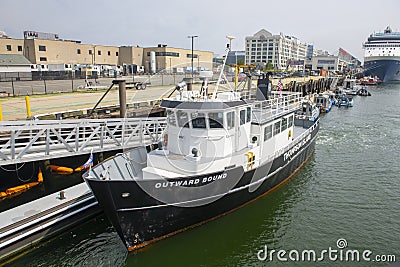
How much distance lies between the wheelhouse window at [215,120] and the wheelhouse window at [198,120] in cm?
22

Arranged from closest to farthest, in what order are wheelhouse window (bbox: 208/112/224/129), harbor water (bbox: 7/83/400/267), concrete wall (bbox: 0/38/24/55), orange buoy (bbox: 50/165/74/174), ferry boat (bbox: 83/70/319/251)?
1. ferry boat (bbox: 83/70/319/251)
2. harbor water (bbox: 7/83/400/267)
3. wheelhouse window (bbox: 208/112/224/129)
4. orange buoy (bbox: 50/165/74/174)
5. concrete wall (bbox: 0/38/24/55)

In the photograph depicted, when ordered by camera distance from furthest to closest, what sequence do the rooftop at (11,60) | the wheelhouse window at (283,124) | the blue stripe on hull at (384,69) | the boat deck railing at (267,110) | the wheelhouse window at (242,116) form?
the blue stripe on hull at (384,69) < the rooftop at (11,60) < the wheelhouse window at (283,124) < the boat deck railing at (267,110) < the wheelhouse window at (242,116)

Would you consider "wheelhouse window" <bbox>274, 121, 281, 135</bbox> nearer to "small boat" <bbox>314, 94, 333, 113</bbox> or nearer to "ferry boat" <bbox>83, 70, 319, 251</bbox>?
"ferry boat" <bbox>83, 70, 319, 251</bbox>

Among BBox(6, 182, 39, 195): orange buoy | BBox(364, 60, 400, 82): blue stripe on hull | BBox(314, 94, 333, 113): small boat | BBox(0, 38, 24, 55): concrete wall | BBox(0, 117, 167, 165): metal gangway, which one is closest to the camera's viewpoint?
BBox(0, 117, 167, 165): metal gangway

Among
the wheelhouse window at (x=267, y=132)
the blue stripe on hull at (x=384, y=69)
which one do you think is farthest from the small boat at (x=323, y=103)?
the blue stripe on hull at (x=384, y=69)

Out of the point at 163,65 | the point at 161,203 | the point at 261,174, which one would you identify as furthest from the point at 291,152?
the point at 163,65

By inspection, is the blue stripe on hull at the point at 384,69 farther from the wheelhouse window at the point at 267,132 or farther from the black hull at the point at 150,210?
the black hull at the point at 150,210

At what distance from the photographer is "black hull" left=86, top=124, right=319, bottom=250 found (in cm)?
917

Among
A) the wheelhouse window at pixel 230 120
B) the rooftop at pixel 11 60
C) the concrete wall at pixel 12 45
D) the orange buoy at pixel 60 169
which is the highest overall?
the concrete wall at pixel 12 45

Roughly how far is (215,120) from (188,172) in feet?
7.03

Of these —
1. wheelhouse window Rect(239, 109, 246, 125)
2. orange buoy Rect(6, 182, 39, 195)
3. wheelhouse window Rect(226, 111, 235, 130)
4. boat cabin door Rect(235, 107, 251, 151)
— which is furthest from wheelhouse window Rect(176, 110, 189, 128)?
orange buoy Rect(6, 182, 39, 195)

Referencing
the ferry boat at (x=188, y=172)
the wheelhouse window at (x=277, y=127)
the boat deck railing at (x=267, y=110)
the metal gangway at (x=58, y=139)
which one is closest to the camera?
the ferry boat at (x=188, y=172)

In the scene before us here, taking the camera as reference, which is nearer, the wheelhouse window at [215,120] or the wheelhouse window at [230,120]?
the wheelhouse window at [215,120]

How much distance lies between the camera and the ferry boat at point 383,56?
112m
